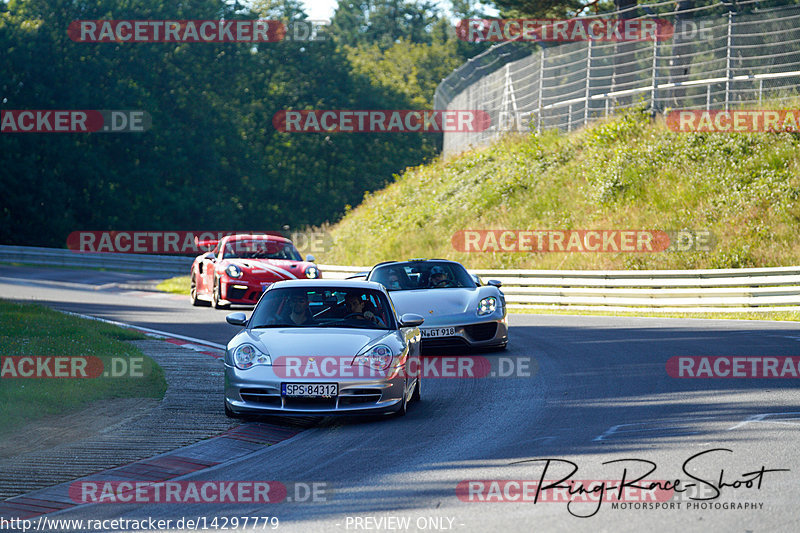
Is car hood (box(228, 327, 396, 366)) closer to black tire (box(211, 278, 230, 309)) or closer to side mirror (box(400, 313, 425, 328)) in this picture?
side mirror (box(400, 313, 425, 328))

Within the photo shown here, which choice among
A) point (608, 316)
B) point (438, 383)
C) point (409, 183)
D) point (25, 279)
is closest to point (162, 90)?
point (409, 183)

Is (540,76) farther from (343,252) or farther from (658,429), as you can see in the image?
(658,429)

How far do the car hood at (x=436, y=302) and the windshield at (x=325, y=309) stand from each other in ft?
11.3

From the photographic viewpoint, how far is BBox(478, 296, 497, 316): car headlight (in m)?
14.2

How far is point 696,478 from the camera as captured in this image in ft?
22.0

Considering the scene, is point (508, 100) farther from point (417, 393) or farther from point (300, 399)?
point (300, 399)

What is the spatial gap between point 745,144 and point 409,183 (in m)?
14.3

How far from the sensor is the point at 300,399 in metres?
9.07

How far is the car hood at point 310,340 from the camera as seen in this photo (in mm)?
9320

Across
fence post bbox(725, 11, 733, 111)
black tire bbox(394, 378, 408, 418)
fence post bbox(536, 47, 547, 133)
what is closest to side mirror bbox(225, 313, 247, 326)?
black tire bbox(394, 378, 408, 418)

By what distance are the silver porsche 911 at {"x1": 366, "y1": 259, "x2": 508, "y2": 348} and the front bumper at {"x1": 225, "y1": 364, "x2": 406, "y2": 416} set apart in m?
4.38

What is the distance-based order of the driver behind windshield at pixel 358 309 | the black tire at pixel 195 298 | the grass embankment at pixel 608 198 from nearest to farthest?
the driver behind windshield at pixel 358 309
the black tire at pixel 195 298
the grass embankment at pixel 608 198

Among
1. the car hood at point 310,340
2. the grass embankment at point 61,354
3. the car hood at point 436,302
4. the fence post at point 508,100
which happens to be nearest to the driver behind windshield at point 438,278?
the car hood at point 436,302

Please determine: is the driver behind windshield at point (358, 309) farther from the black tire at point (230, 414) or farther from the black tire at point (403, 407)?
the black tire at point (230, 414)
